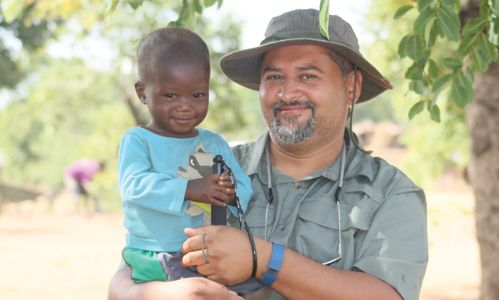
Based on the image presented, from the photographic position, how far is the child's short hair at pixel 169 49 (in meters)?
2.65

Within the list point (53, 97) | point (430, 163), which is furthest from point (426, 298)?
point (53, 97)

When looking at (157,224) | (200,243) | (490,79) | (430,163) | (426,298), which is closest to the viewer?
(200,243)

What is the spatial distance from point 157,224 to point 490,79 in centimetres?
377

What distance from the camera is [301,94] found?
2885mm

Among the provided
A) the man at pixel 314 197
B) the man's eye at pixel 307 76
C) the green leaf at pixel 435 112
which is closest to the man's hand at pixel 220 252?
the man at pixel 314 197

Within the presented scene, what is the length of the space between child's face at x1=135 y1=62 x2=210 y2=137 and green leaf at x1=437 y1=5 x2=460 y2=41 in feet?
3.55

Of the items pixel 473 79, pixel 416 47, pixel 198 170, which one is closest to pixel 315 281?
pixel 198 170

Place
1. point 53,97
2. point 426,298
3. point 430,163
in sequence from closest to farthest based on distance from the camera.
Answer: point 426,298 < point 430,163 < point 53,97

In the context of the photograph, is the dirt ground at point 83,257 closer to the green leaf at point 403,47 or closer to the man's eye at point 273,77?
the green leaf at point 403,47

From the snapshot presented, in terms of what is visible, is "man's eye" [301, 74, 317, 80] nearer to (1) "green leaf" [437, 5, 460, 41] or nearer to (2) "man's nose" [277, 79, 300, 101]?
(2) "man's nose" [277, 79, 300, 101]

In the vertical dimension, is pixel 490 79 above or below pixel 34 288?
above

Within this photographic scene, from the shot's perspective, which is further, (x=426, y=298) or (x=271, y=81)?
(x=426, y=298)

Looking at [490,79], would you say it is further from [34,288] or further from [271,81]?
[34,288]

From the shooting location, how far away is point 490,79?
563cm
